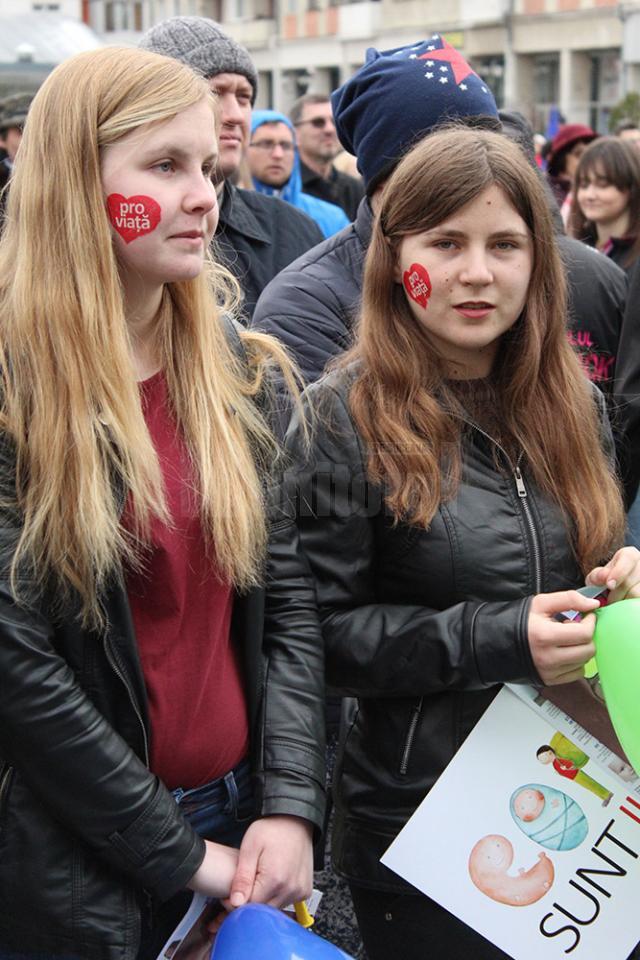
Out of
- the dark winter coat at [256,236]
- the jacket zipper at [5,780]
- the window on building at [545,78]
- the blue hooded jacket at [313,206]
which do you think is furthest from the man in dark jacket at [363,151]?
the window on building at [545,78]

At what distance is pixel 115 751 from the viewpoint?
1.86m

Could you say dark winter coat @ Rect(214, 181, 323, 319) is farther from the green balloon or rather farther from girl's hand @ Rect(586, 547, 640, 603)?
the green balloon

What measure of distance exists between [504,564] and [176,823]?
68 cm

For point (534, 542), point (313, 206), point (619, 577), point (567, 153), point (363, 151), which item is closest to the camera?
point (619, 577)

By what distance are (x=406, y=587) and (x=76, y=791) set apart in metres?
0.67

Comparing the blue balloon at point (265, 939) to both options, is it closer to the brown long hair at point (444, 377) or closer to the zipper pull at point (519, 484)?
the brown long hair at point (444, 377)

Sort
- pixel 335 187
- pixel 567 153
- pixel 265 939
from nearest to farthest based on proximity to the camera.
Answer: pixel 265 939, pixel 335 187, pixel 567 153

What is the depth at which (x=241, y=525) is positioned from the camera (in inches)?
79.7

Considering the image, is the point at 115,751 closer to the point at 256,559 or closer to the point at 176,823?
the point at 176,823

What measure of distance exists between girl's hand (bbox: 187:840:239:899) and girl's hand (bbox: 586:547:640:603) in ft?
2.40

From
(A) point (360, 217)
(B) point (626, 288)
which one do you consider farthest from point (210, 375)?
(B) point (626, 288)

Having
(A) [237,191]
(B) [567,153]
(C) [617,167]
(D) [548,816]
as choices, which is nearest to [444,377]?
(D) [548,816]

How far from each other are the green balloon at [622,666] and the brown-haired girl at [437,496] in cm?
7

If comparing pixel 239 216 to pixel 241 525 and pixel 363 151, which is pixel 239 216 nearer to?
pixel 363 151
